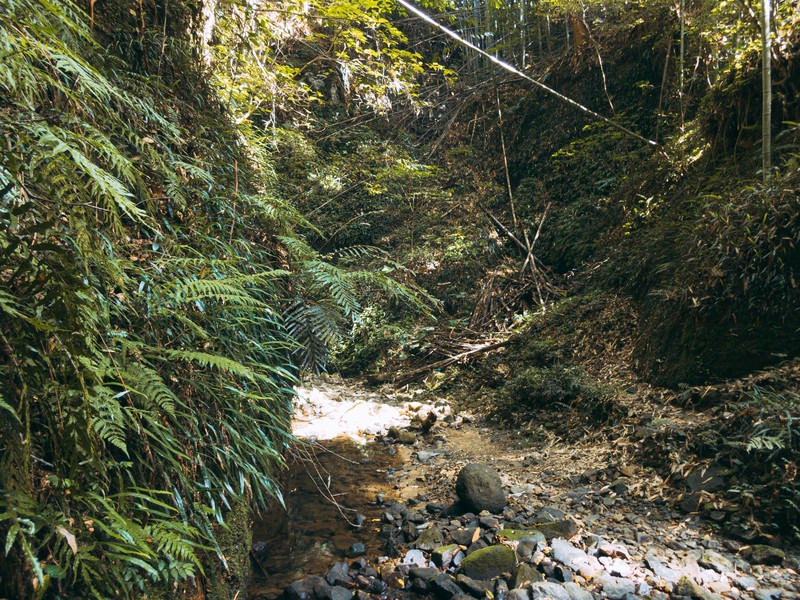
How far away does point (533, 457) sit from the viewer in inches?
157

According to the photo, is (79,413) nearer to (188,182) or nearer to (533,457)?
(188,182)

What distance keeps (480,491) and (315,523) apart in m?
1.21

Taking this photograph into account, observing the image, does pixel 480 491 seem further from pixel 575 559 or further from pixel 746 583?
pixel 746 583

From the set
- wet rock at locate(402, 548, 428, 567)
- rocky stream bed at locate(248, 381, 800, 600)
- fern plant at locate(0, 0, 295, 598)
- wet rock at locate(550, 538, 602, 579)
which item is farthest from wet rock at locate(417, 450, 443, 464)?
fern plant at locate(0, 0, 295, 598)

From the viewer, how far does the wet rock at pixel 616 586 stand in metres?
2.20

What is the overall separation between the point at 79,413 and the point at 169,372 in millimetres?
584

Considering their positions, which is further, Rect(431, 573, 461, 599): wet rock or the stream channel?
the stream channel

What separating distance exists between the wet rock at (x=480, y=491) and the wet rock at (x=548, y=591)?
0.90m

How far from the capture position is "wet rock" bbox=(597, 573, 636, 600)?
7.21ft

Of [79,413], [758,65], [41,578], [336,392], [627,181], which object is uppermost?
[758,65]

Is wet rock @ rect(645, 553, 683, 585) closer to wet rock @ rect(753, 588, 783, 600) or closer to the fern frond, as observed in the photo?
wet rock @ rect(753, 588, 783, 600)

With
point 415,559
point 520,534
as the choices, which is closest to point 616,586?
point 520,534

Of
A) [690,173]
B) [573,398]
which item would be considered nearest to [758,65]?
[690,173]

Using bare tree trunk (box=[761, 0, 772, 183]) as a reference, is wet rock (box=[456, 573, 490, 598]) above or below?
below
